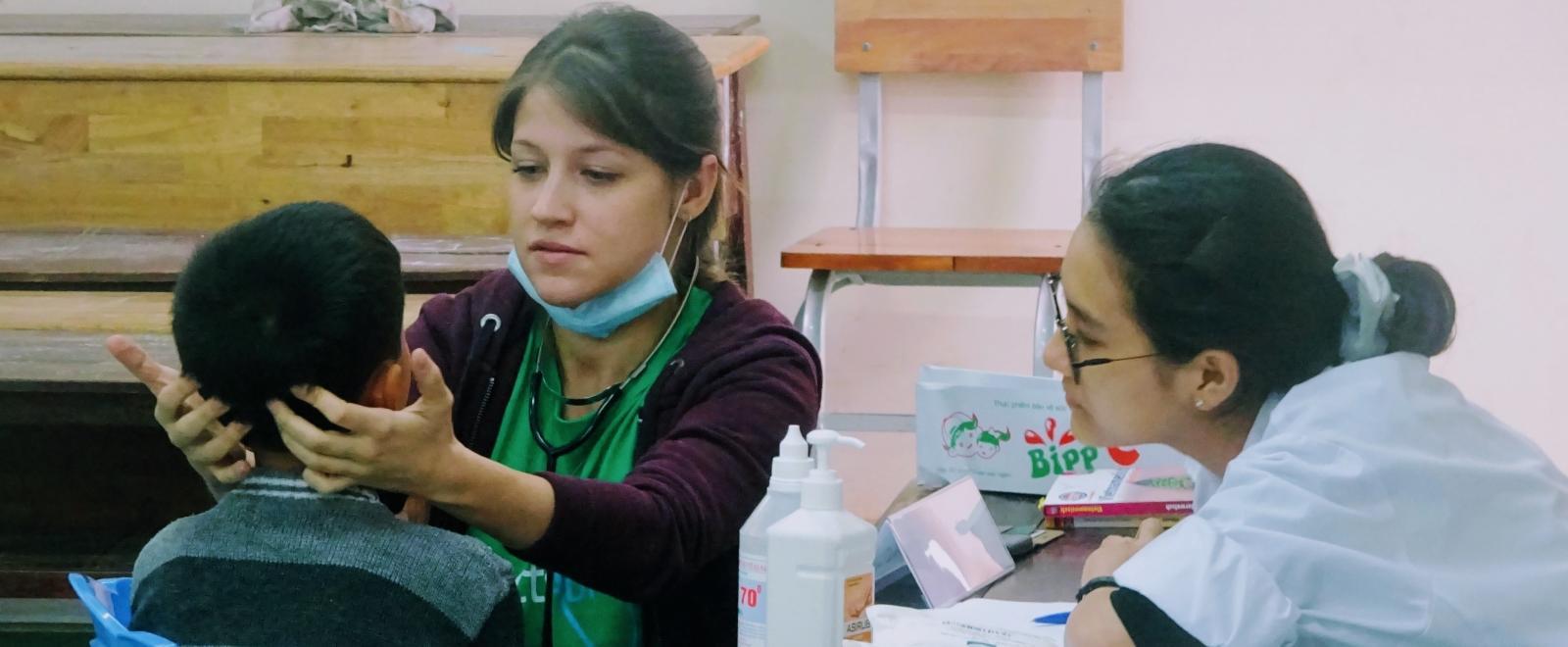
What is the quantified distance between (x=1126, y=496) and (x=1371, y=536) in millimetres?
453

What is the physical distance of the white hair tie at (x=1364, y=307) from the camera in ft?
3.29

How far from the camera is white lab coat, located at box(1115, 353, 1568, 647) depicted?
0.88 m

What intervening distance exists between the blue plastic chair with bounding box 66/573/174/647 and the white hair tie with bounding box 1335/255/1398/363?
0.76 m

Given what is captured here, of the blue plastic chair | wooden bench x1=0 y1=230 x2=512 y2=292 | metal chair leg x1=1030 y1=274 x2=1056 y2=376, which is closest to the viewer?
the blue plastic chair

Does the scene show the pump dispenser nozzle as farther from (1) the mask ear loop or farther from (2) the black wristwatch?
(1) the mask ear loop

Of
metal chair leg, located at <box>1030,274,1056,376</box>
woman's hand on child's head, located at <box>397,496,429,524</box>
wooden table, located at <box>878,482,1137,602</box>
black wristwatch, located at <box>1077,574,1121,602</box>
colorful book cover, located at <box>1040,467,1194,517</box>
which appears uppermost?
woman's hand on child's head, located at <box>397,496,429,524</box>

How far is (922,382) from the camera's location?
1457 mm

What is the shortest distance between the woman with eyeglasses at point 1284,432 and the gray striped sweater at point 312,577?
39 centimetres

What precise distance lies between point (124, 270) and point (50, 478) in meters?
0.55

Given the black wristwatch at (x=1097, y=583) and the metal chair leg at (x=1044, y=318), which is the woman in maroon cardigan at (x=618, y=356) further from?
the metal chair leg at (x=1044, y=318)

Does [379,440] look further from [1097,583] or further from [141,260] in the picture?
[141,260]

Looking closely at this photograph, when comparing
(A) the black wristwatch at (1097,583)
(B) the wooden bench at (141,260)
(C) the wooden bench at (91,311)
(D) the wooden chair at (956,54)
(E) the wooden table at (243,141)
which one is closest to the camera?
(A) the black wristwatch at (1097,583)

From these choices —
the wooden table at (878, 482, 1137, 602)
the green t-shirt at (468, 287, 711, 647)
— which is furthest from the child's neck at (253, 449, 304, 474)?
the wooden table at (878, 482, 1137, 602)

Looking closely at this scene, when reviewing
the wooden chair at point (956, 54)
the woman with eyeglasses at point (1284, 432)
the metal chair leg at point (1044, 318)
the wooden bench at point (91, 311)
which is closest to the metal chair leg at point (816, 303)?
the wooden chair at point (956, 54)
